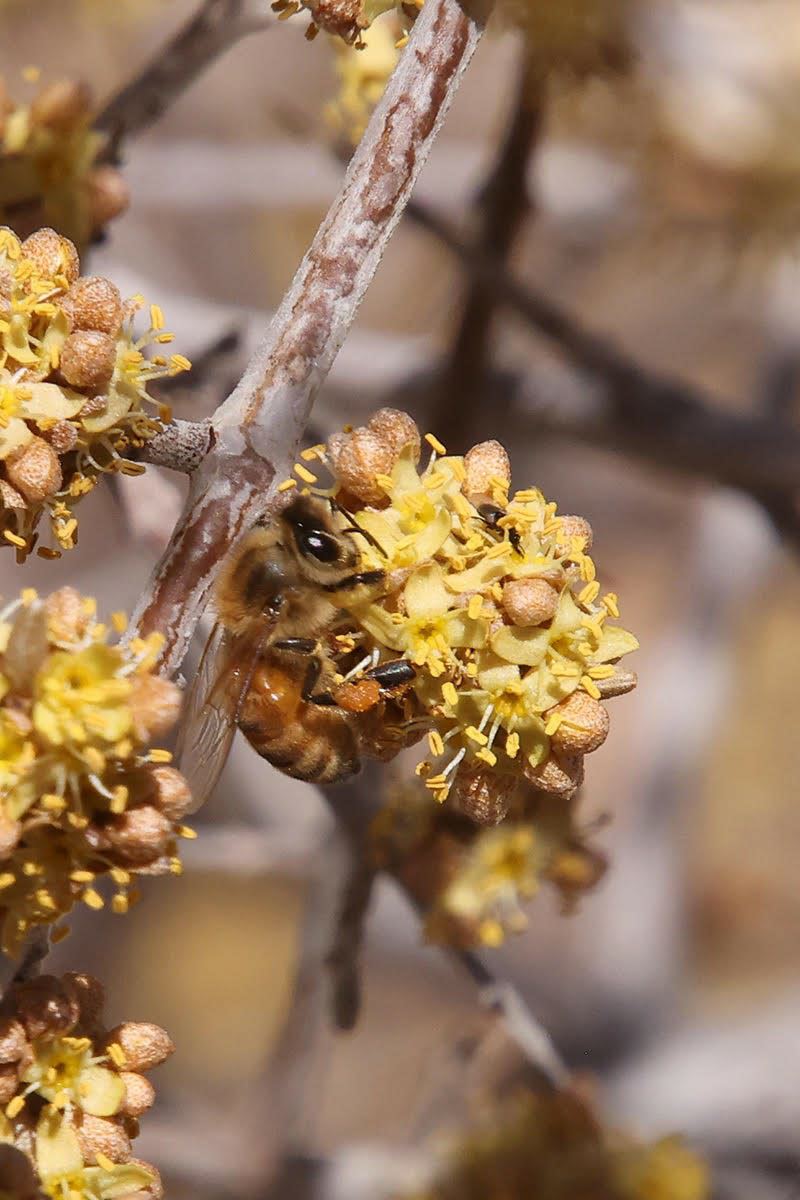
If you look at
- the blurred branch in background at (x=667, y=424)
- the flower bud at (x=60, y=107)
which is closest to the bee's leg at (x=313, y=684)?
the flower bud at (x=60, y=107)

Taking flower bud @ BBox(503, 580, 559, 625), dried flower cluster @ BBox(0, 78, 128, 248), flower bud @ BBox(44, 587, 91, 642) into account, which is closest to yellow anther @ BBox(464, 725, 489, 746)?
flower bud @ BBox(503, 580, 559, 625)

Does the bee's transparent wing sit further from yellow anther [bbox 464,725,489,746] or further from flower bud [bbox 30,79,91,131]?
flower bud [bbox 30,79,91,131]

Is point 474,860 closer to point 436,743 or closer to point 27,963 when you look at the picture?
point 436,743

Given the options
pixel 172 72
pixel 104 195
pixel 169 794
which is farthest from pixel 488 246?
pixel 169 794

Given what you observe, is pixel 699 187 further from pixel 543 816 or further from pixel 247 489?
pixel 247 489

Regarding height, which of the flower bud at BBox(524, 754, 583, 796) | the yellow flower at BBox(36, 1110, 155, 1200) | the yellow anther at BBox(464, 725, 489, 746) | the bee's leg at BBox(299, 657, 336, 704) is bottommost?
the yellow flower at BBox(36, 1110, 155, 1200)
